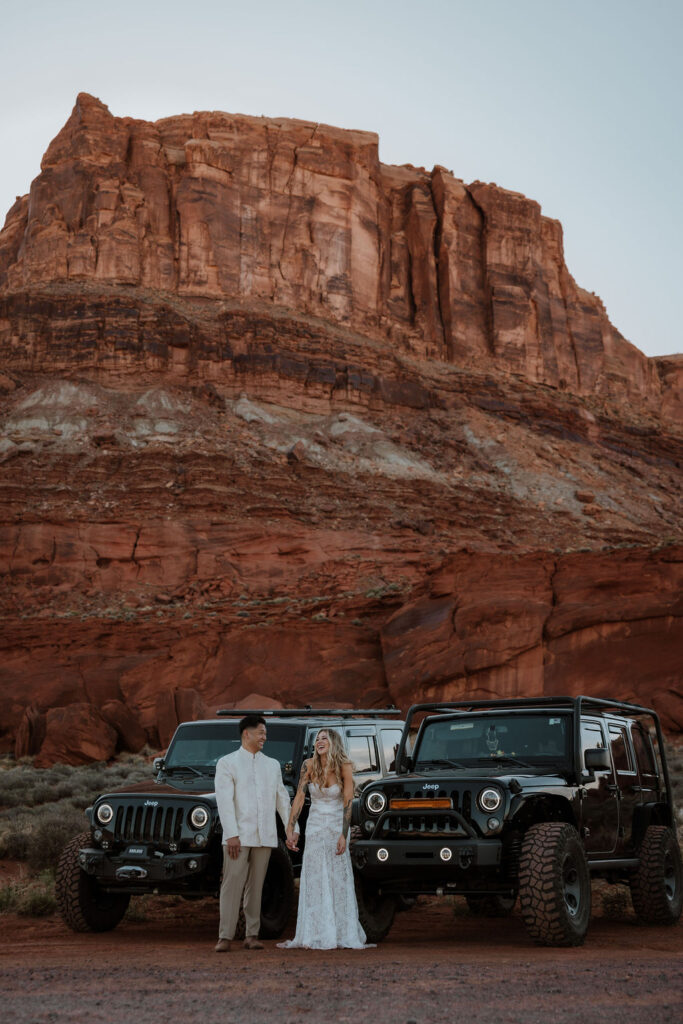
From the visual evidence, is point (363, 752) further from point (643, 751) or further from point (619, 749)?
point (643, 751)

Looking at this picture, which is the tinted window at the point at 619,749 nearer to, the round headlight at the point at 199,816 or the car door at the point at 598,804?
the car door at the point at 598,804

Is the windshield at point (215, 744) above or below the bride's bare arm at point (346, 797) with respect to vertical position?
above

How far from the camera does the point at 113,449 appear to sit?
57000 millimetres

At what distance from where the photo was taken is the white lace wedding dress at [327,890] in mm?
7848

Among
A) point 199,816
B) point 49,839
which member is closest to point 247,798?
point 199,816

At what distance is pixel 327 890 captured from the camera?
7.90 m

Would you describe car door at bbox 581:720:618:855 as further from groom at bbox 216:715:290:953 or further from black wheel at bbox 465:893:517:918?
groom at bbox 216:715:290:953

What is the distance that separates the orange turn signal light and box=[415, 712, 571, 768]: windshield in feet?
3.35

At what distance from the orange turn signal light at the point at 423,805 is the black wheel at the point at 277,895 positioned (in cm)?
136

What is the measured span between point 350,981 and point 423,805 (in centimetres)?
204

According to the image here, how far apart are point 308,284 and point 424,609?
5428 cm

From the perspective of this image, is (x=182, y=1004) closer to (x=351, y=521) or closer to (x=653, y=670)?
(x=653, y=670)

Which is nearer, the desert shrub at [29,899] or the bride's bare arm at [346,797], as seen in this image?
the bride's bare arm at [346,797]

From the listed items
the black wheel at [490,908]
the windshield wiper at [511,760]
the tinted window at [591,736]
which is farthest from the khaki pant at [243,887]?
the black wheel at [490,908]
